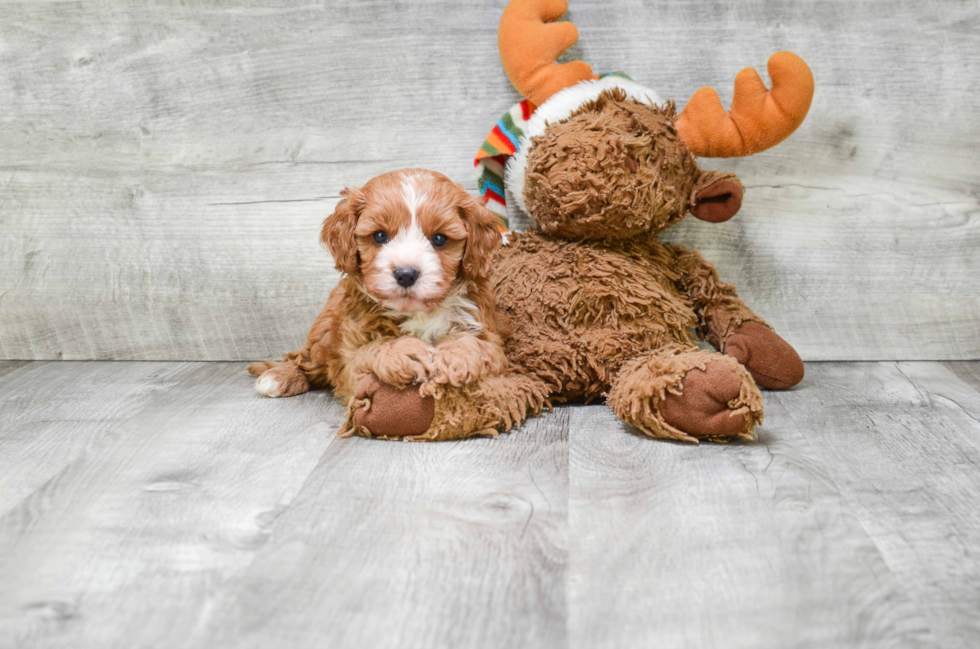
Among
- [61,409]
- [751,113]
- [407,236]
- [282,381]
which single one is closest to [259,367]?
[282,381]

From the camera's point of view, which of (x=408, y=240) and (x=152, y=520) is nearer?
(x=152, y=520)

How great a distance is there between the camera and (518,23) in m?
1.74

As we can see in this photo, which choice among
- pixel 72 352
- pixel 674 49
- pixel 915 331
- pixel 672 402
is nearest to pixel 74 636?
pixel 672 402

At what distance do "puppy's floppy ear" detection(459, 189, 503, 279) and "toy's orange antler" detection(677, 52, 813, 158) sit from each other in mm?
489

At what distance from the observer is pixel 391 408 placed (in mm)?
1406

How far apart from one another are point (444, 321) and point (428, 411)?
0.18 meters

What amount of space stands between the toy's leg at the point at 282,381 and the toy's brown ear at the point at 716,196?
0.94 m

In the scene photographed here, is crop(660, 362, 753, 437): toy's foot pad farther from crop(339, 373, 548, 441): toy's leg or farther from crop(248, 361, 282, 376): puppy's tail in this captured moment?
crop(248, 361, 282, 376): puppy's tail

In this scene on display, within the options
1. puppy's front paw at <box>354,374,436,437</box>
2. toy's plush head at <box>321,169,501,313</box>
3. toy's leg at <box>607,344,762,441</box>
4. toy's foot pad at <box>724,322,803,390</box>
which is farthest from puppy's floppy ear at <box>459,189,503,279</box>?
toy's foot pad at <box>724,322,803,390</box>

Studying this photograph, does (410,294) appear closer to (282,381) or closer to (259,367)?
(282,381)

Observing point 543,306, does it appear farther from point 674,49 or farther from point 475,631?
point 475,631

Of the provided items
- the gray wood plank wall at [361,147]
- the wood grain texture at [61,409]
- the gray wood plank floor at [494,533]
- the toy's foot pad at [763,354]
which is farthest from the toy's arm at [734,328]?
the wood grain texture at [61,409]

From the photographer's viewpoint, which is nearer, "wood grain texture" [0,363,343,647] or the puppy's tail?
"wood grain texture" [0,363,343,647]

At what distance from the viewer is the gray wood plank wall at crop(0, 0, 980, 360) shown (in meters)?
1.88
